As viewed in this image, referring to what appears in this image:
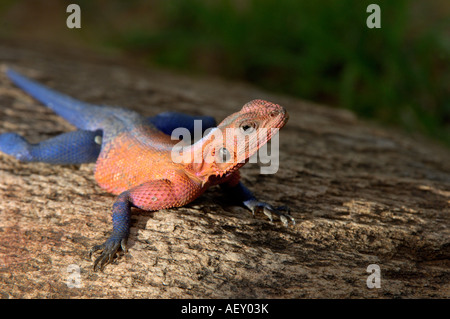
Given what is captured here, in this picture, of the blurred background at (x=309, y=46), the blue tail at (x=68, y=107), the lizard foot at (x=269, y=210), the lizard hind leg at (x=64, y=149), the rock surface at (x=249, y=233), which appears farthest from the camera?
the blurred background at (x=309, y=46)

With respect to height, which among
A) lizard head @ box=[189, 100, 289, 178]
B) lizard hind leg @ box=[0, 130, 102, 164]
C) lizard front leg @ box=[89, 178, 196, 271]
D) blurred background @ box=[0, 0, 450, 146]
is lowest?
lizard front leg @ box=[89, 178, 196, 271]

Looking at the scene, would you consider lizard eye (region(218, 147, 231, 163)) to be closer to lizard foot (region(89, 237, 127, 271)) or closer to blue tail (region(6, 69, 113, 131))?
lizard foot (region(89, 237, 127, 271))

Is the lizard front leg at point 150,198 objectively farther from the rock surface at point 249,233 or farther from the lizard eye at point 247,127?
the lizard eye at point 247,127

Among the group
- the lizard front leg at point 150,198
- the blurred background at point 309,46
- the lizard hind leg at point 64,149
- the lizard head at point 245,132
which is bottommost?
the lizard front leg at point 150,198

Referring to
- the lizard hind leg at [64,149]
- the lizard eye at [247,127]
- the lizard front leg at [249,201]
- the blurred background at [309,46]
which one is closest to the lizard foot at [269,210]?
the lizard front leg at [249,201]

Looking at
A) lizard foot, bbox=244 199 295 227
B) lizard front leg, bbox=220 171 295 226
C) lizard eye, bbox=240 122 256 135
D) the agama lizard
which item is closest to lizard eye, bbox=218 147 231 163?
the agama lizard

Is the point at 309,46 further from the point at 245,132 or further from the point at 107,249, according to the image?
the point at 107,249

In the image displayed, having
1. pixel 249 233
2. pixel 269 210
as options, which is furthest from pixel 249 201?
pixel 249 233
